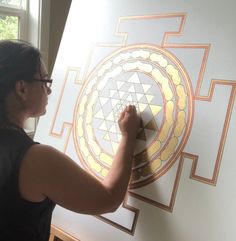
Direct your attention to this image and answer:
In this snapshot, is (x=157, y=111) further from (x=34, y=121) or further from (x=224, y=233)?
(x=34, y=121)

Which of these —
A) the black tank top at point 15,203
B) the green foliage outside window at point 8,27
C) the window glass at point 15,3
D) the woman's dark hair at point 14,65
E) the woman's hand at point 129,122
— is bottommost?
the black tank top at point 15,203

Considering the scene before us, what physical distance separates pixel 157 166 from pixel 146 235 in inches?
7.7

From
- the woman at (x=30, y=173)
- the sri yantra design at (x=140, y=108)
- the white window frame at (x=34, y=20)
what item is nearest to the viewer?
the woman at (x=30, y=173)

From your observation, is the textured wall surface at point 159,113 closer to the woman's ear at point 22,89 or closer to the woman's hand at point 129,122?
the woman's hand at point 129,122

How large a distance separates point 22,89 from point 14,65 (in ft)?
0.22

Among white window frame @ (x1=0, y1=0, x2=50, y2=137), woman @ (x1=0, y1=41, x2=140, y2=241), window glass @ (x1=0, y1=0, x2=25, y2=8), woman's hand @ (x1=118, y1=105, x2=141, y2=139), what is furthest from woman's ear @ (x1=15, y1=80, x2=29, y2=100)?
window glass @ (x1=0, y1=0, x2=25, y2=8)

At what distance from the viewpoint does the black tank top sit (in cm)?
94

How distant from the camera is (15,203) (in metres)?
0.95

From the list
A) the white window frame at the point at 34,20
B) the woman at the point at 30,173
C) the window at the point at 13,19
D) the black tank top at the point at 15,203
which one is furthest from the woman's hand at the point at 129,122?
the window at the point at 13,19

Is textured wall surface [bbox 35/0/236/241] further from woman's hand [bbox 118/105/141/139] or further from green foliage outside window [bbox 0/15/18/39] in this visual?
green foliage outside window [bbox 0/15/18/39]

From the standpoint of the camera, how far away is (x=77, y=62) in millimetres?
1429

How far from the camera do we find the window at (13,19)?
2.29 meters

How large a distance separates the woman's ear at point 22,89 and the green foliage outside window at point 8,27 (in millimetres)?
1435

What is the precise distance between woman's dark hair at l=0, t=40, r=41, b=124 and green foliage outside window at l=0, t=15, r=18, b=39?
140 centimetres
